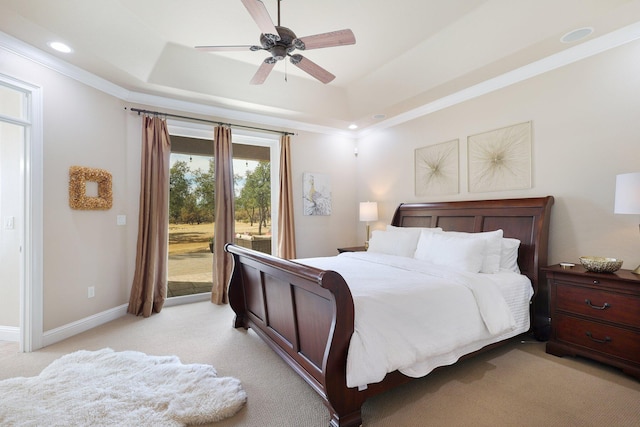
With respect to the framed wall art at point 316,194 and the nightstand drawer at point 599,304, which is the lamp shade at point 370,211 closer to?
the framed wall art at point 316,194

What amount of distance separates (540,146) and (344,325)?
3053 millimetres

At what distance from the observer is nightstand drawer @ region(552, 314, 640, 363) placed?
7.38 feet

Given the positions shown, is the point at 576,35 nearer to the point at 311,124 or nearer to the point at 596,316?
the point at 596,316

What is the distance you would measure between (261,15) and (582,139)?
318 cm

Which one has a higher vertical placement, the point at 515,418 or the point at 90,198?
the point at 90,198

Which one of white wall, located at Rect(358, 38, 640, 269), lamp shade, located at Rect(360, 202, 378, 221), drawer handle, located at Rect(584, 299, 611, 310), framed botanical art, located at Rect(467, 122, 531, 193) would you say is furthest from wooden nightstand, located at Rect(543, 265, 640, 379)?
lamp shade, located at Rect(360, 202, 378, 221)

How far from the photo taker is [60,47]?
2900 mm

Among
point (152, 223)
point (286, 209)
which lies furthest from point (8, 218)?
point (286, 209)

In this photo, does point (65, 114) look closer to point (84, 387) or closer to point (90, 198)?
point (90, 198)

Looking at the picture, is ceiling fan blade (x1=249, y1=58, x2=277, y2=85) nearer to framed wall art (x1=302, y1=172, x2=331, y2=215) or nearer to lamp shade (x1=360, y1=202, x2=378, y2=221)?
A: framed wall art (x1=302, y1=172, x2=331, y2=215)

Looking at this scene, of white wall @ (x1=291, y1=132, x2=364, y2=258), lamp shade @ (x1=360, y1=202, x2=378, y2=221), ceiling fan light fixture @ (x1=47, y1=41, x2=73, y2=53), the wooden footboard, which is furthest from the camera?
white wall @ (x1=291, y1=132, x2=364, y2=258)

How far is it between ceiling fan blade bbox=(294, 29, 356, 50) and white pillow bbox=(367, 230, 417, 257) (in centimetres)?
227

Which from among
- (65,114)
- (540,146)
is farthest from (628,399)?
(65,114)

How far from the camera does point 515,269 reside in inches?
119
